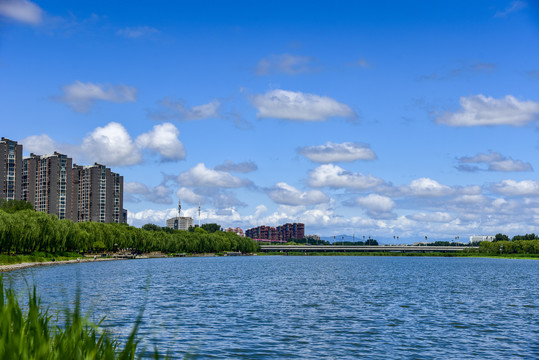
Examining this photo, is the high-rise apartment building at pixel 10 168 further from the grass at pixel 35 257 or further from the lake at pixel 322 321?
the lake at pixel 322 321

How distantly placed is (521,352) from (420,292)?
35.0 meters

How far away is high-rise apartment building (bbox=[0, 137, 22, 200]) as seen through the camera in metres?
176

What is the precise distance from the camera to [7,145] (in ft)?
577

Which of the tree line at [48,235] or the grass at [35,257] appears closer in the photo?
the grass at [35,257]

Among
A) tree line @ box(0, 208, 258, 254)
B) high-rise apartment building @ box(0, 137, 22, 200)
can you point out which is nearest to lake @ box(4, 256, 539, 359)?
tree line @ box(0, 208, 258, 254)

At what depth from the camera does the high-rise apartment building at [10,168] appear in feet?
577

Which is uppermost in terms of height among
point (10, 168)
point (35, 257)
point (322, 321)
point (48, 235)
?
point (10, 168)

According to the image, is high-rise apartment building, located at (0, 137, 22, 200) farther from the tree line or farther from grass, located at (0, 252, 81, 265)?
grass, located at (0, 252, 81, 265)

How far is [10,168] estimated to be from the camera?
587 feet

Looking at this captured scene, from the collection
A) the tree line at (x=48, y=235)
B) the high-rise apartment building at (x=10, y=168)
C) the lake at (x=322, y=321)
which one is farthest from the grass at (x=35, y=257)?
the high-rise apartment building at (x=10, y=168)

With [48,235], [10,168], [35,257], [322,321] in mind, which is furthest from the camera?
[10,168]

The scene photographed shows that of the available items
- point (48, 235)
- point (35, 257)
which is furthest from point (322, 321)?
point (48, 235)

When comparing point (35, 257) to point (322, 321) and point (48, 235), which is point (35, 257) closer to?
point (48, 235)

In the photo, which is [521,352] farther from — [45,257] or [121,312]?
[45,257]
